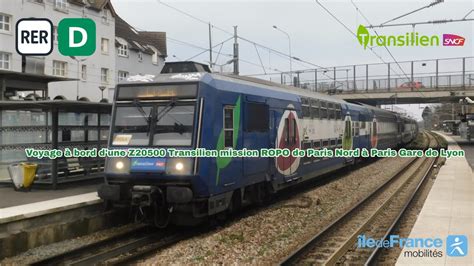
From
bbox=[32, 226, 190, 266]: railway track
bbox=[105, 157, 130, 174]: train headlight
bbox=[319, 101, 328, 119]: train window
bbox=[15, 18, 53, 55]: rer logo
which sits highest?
bbox=[15, 18, 53, 55]: rer logo

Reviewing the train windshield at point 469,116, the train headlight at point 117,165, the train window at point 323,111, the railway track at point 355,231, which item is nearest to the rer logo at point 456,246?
the railway track at point 355,231

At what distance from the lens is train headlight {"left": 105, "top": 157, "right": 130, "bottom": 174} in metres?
9.36

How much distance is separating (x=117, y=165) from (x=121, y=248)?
1.62 meters

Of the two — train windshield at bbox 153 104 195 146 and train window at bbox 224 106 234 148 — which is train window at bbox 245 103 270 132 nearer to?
train window at bbox 224 106 234 148

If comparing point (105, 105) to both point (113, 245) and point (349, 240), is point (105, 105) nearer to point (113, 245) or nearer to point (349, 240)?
point (113, 245)

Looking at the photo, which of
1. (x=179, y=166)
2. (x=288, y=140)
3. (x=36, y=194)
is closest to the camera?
(x=179, y=166)

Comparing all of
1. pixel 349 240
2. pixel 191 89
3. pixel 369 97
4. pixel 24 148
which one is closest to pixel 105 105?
pixel 24 148

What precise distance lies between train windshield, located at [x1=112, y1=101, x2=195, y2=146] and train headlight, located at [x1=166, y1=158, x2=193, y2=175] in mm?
316

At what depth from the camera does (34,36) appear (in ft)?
38.0

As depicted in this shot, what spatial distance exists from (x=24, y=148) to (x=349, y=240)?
869 cm

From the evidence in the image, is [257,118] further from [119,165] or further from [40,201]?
[40,201]

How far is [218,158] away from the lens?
941 centimetres

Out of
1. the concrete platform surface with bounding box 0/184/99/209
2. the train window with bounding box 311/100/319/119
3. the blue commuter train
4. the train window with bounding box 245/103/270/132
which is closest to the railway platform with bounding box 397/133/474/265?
the blue commuter train

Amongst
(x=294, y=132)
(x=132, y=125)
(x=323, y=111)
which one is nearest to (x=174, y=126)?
(x=132, y=125)
